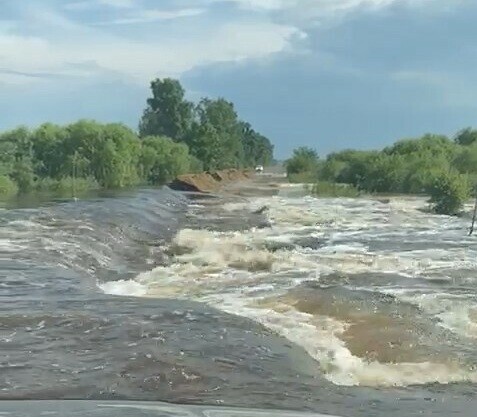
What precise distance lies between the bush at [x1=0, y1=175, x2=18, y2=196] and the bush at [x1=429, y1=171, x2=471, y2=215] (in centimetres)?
2488

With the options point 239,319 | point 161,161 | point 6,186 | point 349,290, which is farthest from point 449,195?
point 161,161

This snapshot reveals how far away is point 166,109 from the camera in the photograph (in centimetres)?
10344

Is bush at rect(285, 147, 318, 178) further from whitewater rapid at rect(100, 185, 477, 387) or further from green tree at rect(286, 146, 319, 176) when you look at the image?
whitewater rapid at rect(100, 185, 477, 387)

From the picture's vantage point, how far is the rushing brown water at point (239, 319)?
7.86 m

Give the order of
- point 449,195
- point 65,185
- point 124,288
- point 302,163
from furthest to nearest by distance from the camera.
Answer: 1. point 302,163
2. point 65,185
3. point 449,195
4. point 124,288

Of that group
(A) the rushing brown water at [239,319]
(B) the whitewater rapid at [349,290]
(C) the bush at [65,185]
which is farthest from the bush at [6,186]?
(A) the rushing brown water at [239,319]

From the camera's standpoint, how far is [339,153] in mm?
87000

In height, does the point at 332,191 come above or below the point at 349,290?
below

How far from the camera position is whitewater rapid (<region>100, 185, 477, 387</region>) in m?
9.52

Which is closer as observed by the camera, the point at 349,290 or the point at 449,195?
the point at 349,290

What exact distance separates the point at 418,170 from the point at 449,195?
20.3 metres

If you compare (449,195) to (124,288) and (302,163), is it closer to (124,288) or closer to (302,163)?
(124,288)

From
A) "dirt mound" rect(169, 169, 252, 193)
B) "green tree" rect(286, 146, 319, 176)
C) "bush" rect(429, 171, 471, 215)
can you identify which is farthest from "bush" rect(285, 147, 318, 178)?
"bush" rect(429, 171, 471, 215)

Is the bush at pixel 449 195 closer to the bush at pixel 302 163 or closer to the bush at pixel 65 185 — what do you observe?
the bush at pixel 65 185
